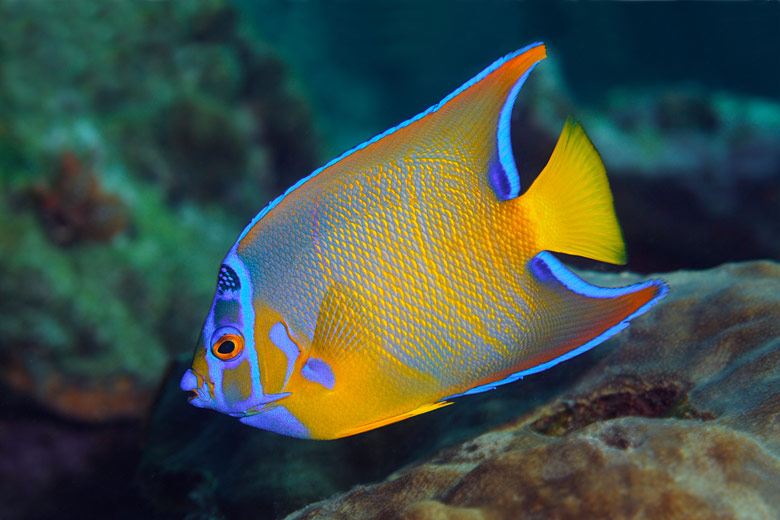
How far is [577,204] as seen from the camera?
3.62ft

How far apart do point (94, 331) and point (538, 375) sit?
3.69 m

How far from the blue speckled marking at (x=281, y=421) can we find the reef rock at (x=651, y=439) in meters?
0.29

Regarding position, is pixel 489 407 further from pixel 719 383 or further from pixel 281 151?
pixel 281 151

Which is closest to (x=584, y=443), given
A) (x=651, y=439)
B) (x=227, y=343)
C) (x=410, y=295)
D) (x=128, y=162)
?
(x=651, y=439)

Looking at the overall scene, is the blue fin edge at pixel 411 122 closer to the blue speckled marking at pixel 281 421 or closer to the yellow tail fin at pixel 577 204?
the yellow tail fin at pixel 577 204

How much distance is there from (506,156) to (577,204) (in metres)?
0.19

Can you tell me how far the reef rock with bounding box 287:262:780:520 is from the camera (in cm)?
94

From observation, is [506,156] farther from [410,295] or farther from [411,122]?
[410,295]

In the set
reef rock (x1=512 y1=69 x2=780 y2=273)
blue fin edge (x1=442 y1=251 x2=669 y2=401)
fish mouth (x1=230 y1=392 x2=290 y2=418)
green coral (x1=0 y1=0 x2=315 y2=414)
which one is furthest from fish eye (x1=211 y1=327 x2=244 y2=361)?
green coral (x1=0 y1=0 x2=315 y2=414)

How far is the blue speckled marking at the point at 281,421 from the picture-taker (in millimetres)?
1126

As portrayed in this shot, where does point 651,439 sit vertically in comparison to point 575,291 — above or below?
below

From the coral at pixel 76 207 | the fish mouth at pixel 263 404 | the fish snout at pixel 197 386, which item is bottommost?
the fish mouth at pixel 263 404

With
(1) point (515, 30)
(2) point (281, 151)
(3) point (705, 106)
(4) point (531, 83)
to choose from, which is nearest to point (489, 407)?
(4) point (531, 83)

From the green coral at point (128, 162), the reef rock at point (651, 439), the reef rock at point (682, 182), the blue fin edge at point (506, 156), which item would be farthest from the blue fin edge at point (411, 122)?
the green coral at point (128, 162)
